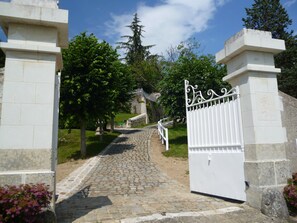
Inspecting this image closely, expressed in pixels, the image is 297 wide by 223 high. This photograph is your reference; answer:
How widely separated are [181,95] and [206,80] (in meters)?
1.64

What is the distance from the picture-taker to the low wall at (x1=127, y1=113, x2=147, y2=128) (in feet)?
96.7

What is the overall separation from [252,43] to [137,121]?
26639 mm

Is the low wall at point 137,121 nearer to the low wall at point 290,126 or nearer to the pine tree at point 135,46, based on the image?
the pine tree at point 135,46

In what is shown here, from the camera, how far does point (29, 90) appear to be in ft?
12.1

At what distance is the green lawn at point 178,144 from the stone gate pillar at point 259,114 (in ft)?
23.8

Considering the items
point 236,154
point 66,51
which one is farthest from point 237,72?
point 66,51

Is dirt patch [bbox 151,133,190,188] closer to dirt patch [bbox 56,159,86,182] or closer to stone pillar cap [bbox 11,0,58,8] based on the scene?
dirt patch [bbox 56,159,86,182]

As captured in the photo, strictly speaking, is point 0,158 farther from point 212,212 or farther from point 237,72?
point 237,72

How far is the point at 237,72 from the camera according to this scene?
181 inches

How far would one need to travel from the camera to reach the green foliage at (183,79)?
14.0 meters

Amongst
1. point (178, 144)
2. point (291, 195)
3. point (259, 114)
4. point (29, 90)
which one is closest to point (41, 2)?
point (29, 90)

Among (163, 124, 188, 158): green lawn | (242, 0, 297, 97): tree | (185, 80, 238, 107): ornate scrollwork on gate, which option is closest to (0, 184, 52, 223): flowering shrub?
(185, 80, 238, 107): ornate scrollwork on gate

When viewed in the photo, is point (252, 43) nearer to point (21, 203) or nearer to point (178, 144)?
point (21, 203)

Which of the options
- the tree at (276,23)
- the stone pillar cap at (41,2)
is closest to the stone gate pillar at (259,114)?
the stone pillar cap at (41,2)
